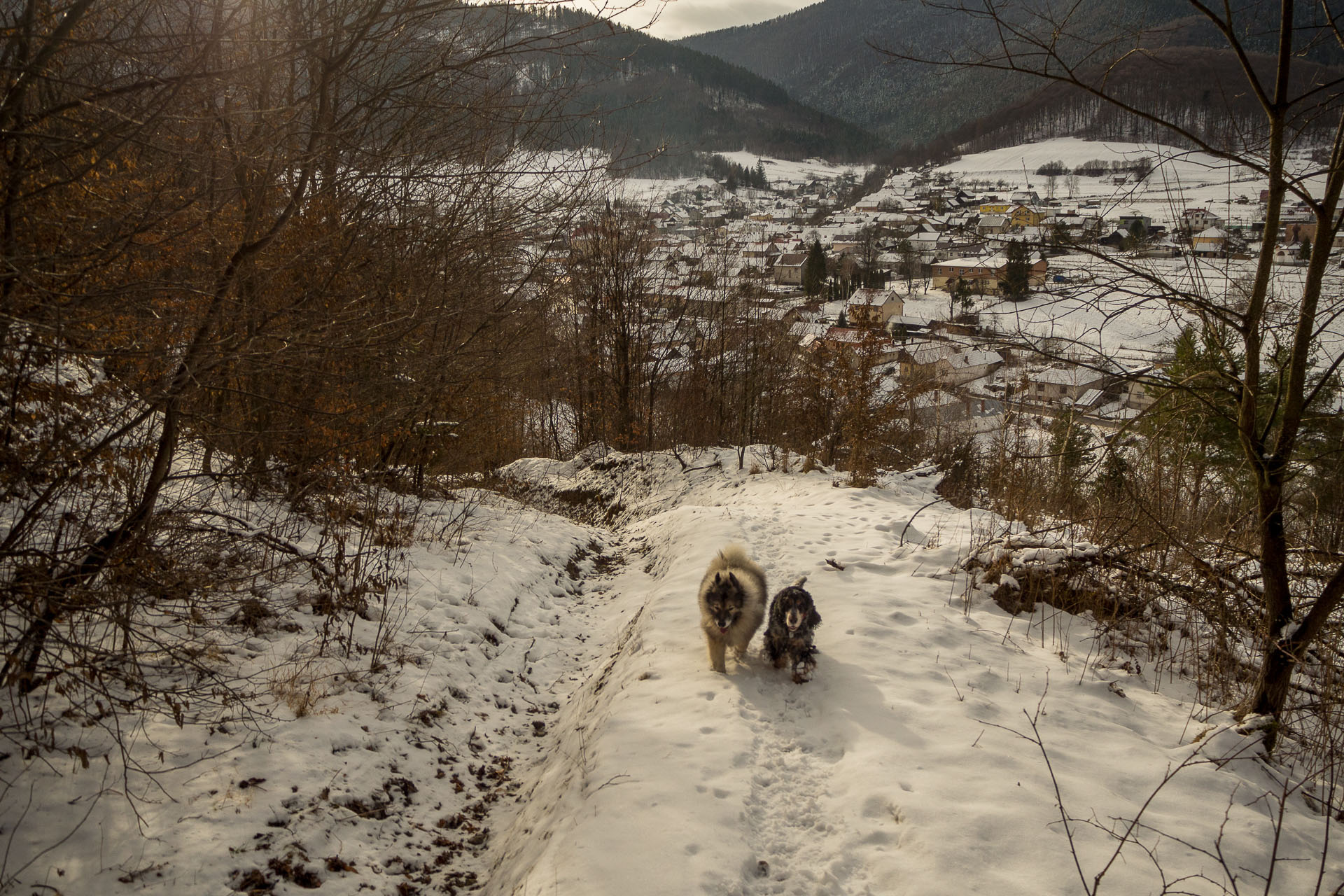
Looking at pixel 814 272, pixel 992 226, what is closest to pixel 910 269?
pixel 814 272

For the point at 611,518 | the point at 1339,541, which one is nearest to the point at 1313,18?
the point at 1339,541

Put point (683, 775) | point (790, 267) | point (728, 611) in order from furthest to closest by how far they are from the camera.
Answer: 1. point (790, 267)
2. point (728, 611)
3. point (683, 775)

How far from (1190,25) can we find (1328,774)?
424 cm

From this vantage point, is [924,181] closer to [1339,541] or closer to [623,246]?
[623,246]

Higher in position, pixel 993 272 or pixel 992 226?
pixel 992 226

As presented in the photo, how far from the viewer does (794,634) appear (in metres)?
5.20

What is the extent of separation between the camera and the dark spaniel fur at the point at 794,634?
5.20 m

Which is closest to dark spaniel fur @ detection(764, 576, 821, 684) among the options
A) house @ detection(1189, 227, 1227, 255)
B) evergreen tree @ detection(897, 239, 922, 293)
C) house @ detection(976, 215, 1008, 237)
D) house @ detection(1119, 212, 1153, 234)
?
house @ detection(976, 215, 1008, 237)

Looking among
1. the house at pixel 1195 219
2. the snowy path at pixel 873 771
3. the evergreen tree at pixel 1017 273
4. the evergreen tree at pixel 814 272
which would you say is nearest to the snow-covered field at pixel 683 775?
the snowy path at pixel 873 771

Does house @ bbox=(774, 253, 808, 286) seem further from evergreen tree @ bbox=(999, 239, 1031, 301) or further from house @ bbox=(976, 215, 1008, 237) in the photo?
evergreen tree @ bbox=(999, 239, 1031, 301)

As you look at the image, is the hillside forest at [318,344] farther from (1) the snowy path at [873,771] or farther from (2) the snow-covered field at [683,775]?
(1) the snowy path at [873,771]

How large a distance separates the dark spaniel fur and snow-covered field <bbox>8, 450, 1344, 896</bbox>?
0.15 meters

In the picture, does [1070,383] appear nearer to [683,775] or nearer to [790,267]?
[683,775]

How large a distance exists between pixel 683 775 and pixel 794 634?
1.52 metres
